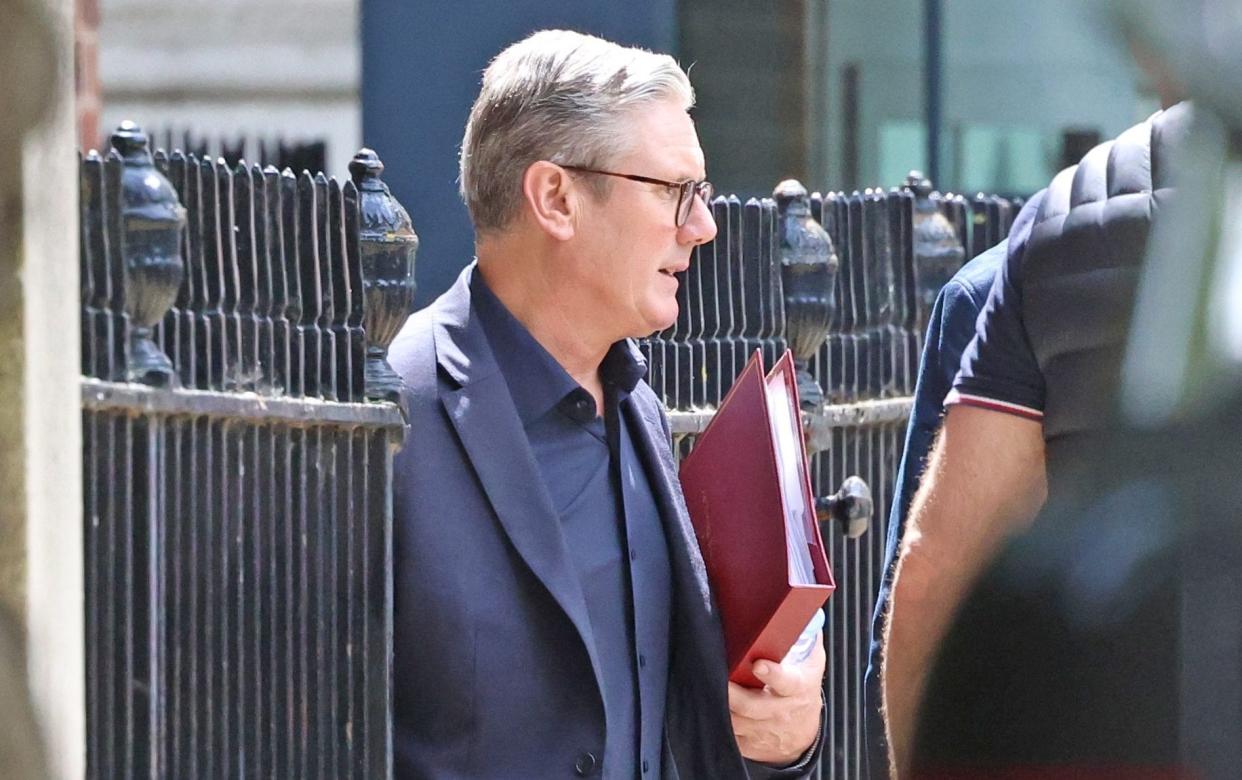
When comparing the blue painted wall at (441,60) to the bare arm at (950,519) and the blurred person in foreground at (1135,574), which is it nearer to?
the bare arm at (950,519)

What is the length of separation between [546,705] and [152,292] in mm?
883

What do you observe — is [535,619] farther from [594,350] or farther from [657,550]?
[594,350]

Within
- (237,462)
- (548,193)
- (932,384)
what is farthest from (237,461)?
(932,384)

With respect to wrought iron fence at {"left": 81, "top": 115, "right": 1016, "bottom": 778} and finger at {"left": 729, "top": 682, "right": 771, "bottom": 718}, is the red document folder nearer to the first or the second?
finger at {"left": 729, "top": 682, "right": 771, "bottom": 718}

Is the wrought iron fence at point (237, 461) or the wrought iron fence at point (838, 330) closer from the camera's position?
the wrought iron fence at point (237, 461)

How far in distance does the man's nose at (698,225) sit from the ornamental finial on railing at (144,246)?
993mm

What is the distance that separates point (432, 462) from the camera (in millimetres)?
3131

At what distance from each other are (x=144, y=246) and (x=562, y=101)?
37.8 inches

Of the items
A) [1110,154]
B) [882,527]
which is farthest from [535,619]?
[882,527]

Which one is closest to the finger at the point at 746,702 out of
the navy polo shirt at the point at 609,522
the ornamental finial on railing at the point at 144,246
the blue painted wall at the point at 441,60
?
the navy polo shirt at the point at 609,522

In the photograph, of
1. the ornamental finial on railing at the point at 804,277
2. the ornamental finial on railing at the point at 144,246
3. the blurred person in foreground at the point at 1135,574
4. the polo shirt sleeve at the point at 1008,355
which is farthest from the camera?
the ornamental finial on railing at the point at 804,277

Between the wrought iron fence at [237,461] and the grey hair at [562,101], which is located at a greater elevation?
the grey hair at [562,101]

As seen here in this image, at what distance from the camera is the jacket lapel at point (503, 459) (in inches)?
120

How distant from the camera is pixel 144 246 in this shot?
2.49 m
